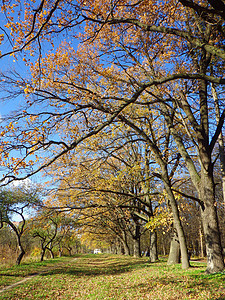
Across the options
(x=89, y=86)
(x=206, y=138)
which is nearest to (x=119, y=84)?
(x=89, y=86)

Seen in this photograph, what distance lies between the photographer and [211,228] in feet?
25.9

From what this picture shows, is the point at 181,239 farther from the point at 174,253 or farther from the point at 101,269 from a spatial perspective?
the point at 101,269

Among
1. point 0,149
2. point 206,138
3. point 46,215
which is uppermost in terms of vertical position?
point 206,138

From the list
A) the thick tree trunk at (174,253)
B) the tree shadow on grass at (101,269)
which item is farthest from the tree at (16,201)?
the thick tree trunk at (174,253)

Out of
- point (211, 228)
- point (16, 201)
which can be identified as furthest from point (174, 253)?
point (16, 201)

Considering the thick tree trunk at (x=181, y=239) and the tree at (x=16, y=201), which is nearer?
the thick tree trunk at (x=181, y=239)

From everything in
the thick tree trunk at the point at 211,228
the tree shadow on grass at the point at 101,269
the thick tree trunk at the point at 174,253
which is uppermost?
the thick tree trunk at the point at 211,228

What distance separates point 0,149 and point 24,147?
66 centimetres

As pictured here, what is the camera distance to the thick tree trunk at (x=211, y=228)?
7527 mm

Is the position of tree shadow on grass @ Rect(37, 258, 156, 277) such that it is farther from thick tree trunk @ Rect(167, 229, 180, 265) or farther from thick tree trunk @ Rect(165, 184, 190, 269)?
thick tree trunk @ Rect(165, 184, 190, 269)

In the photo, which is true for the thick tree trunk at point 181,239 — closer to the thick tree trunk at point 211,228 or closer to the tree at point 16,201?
the thick tree trunk at point 211,228

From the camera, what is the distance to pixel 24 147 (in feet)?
22.1

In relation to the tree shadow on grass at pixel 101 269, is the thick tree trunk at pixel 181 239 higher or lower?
higher

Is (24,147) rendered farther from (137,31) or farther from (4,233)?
(4,233)
